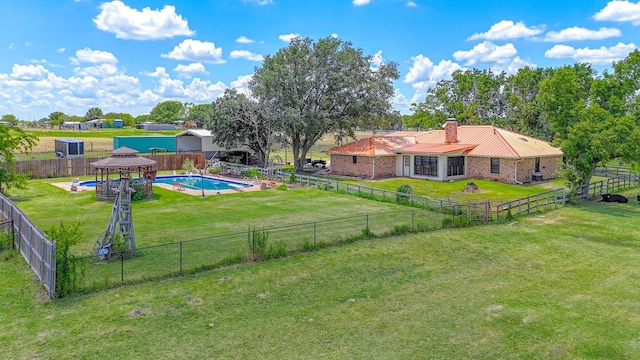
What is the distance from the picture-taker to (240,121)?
40.6 meters

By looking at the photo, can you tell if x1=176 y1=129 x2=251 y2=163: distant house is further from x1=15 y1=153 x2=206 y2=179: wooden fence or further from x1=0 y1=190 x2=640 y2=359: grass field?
x1=0 y1=190 x2=640 y2=359: grass field

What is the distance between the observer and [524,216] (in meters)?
22.4

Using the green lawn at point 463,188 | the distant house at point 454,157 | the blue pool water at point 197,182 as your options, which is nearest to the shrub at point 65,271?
the blue pool water at point 197,182

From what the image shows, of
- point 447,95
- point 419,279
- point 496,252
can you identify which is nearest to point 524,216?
point 496,252

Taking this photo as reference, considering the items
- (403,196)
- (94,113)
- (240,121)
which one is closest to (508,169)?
(403,196)

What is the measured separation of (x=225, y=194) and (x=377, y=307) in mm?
19010

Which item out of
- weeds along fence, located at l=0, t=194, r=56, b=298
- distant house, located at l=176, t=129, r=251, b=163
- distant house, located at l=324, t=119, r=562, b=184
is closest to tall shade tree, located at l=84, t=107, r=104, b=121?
distant house, located at l=176, t=129, r=251, b=163

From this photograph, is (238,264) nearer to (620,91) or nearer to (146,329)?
(146,329)

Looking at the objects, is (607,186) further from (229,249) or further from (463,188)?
(229,249)

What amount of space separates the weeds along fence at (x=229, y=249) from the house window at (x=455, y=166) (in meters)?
16.3

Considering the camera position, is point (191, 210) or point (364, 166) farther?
point (364, 166)

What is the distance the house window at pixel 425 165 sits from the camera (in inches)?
1442

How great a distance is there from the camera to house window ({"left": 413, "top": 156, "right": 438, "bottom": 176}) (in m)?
36.6

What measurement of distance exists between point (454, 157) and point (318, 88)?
12.7 metres
